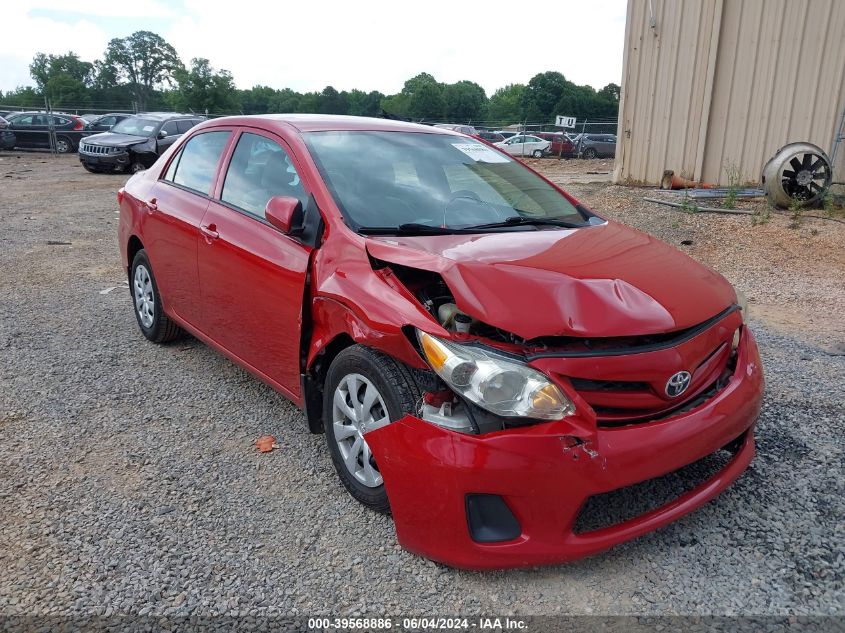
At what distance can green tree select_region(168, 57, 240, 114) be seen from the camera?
41.4 meters

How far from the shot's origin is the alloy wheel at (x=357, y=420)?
2.64 meters

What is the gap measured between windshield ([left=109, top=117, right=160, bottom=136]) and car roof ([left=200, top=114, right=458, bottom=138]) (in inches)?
559

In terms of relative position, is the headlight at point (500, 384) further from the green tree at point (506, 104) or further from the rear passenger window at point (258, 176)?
the green tree at point (506, 104)

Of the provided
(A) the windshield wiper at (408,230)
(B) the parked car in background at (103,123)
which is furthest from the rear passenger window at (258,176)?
(B) the parked car in background at (103,123)

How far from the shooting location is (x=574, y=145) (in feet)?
99.7

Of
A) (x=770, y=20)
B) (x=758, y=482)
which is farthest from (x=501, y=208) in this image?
(x=770, y=20)

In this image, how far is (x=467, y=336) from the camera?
93.1 inches

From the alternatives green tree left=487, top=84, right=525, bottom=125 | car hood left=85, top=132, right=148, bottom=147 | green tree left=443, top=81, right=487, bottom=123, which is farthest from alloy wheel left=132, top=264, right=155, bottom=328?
green tree left=487, top=84, right=525, bottom=125

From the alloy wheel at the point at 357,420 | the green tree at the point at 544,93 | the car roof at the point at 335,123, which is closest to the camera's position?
the alloy wheel at the point at 357,420

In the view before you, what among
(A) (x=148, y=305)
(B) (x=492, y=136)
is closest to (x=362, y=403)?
(A) (x=148, y=305)

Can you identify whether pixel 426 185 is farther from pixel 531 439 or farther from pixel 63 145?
pixel 63 145

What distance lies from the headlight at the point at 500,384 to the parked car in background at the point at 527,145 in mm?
29182

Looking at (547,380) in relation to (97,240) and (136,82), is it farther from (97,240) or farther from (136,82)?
(136,82)

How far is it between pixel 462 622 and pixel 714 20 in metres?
11.1
